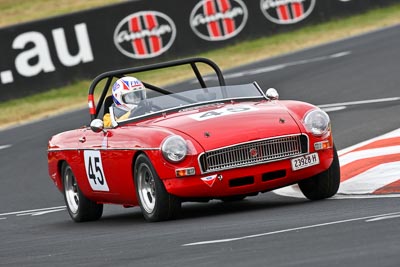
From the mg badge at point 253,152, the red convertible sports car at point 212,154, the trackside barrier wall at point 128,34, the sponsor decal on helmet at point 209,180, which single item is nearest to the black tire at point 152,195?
the red convertible sports car at point 212,154

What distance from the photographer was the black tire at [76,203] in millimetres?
11773

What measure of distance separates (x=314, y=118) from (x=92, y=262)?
3093mm

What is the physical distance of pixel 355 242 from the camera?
687 centimetres

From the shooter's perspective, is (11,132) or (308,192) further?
(11,132)

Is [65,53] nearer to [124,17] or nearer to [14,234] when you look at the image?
[124,17]

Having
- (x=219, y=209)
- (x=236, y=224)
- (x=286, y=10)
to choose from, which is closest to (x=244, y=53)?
(x=286, y=10)

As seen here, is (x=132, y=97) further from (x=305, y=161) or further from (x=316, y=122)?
(x=305, y=161)

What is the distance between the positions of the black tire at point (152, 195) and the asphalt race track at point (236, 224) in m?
0.13

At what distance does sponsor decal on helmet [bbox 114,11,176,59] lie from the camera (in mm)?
25344

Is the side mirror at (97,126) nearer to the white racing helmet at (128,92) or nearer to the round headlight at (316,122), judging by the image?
the white racing helmet at (128,92)

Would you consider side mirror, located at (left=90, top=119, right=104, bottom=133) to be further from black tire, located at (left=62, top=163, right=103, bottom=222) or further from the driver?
black tire, located at (left=62, top=163, right=103, bottom=222)

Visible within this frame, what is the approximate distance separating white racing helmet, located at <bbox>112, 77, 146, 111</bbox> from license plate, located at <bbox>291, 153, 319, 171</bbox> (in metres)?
2.14

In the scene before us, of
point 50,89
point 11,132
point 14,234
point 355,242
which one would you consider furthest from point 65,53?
point 355,242

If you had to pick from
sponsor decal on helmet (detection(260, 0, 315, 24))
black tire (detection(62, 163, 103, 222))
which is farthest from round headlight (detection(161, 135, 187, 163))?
sponsor decal on helmet (detection(260, 0, 315, 24))
